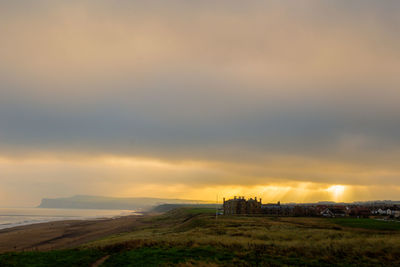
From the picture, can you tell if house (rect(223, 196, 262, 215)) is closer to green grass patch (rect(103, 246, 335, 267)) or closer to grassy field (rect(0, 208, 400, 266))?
grassy field (rect(0, 208, 400, 266))

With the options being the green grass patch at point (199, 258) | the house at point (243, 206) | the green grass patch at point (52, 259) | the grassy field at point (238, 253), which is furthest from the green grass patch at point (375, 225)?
the house at point (243, 206)

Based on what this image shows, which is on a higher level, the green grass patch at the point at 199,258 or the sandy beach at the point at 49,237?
the green grass patch at the point at 199,258

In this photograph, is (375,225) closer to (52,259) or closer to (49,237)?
(52,259)

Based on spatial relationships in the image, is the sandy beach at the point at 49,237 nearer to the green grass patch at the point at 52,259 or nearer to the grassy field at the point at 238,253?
the green grass patch at the point at 52,259

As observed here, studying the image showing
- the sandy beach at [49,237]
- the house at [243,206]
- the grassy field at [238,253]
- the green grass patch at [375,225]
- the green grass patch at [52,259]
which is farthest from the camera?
the house at [243,206]

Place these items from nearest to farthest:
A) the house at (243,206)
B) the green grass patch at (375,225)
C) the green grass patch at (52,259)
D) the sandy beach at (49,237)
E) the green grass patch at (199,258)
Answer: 1. the green grass patch at (199,258)
2. the green grass patch at (52,259)
3. the green grass patch at (375,225)
4. the sandy beach at (49,237)
5. the house at (243,206)

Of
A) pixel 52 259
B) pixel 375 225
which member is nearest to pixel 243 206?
pixel 375 225

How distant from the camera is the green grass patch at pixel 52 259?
95.5 ft

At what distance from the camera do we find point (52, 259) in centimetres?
3109

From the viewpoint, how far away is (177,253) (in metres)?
31.1

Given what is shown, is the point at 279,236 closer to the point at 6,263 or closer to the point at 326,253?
the point at 326,253

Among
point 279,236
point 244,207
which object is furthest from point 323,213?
point 279,236

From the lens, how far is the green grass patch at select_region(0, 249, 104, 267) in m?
29.1

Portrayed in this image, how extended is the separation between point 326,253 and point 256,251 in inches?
280
